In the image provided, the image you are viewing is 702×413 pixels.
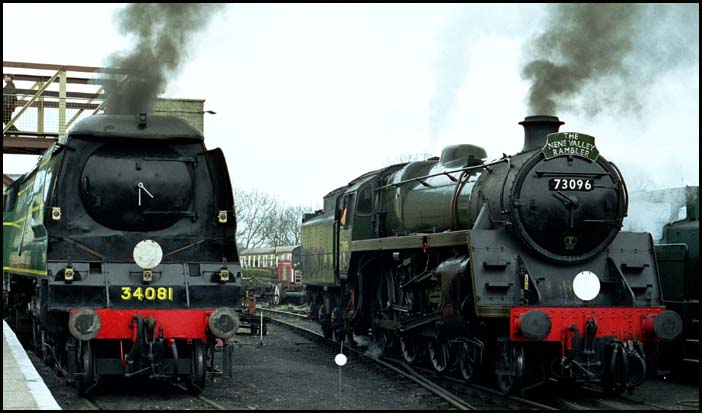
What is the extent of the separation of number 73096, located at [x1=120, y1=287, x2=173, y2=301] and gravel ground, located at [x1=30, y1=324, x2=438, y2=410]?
102 centimetres

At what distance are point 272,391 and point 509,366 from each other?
2.66m

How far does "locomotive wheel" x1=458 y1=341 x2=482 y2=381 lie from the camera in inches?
402

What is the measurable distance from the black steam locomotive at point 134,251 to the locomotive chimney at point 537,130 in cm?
350

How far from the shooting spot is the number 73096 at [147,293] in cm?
895

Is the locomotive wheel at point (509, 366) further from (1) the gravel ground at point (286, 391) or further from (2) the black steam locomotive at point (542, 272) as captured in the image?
(1) the gravel ground at point (286, 391)

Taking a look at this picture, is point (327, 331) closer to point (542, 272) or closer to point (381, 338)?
point (381, 338)

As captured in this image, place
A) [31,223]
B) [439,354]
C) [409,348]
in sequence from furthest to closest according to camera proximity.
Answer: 1. [409,348]
2. [439,354]
3. [31,223]

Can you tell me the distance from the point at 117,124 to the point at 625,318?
19.1ft

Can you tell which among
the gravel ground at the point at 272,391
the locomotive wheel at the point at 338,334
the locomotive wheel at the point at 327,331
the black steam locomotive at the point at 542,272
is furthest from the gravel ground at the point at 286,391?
the locomotive wheel at the point at 327,331

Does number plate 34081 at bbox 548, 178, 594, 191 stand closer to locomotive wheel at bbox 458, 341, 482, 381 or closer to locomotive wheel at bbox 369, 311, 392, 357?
locomotive wheel at bbox 458, 341, 482, 381

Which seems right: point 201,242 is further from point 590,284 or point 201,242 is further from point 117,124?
point 590,284

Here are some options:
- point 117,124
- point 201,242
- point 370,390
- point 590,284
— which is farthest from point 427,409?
point 117,124

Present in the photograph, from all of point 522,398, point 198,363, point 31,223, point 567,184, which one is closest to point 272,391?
point 198,363

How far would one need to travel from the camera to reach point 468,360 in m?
10.5
